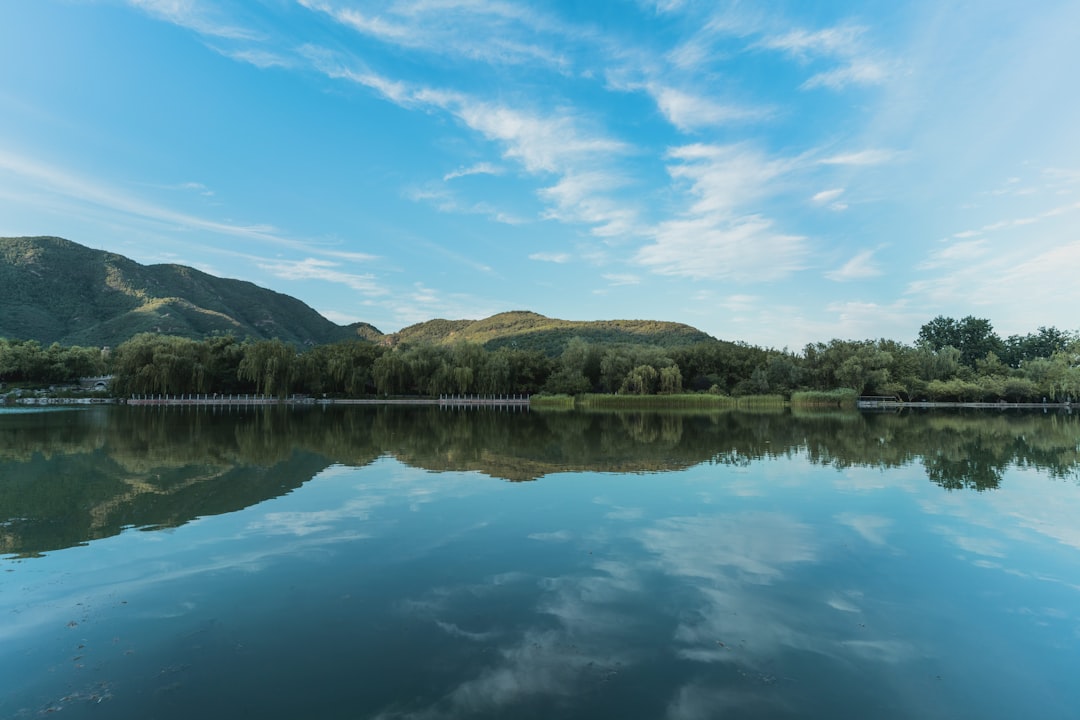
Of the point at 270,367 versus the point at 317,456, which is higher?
the point at 270,367

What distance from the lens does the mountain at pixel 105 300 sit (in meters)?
91.9

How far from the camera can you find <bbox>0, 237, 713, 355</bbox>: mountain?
93.1 metres

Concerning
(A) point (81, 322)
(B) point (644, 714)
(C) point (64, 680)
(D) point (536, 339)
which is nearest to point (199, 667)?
(C) point (64, 680)

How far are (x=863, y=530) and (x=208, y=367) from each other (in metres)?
65.7

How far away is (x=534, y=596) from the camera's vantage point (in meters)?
5.68

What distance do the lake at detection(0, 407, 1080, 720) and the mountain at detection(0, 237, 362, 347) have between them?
101129mm

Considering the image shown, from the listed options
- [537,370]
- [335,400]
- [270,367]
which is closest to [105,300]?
[270,367]

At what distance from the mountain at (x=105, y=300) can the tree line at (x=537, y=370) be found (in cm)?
2894

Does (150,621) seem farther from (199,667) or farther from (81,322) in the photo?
(81,322)

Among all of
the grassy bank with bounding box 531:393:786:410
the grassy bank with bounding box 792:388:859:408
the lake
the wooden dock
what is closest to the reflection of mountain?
the lake

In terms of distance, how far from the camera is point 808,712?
12.3 feet

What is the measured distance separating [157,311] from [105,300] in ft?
45.0

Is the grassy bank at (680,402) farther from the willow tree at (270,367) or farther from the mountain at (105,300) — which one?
the mountain at (105,300)

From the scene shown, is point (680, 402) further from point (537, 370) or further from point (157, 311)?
point (157, 311)
